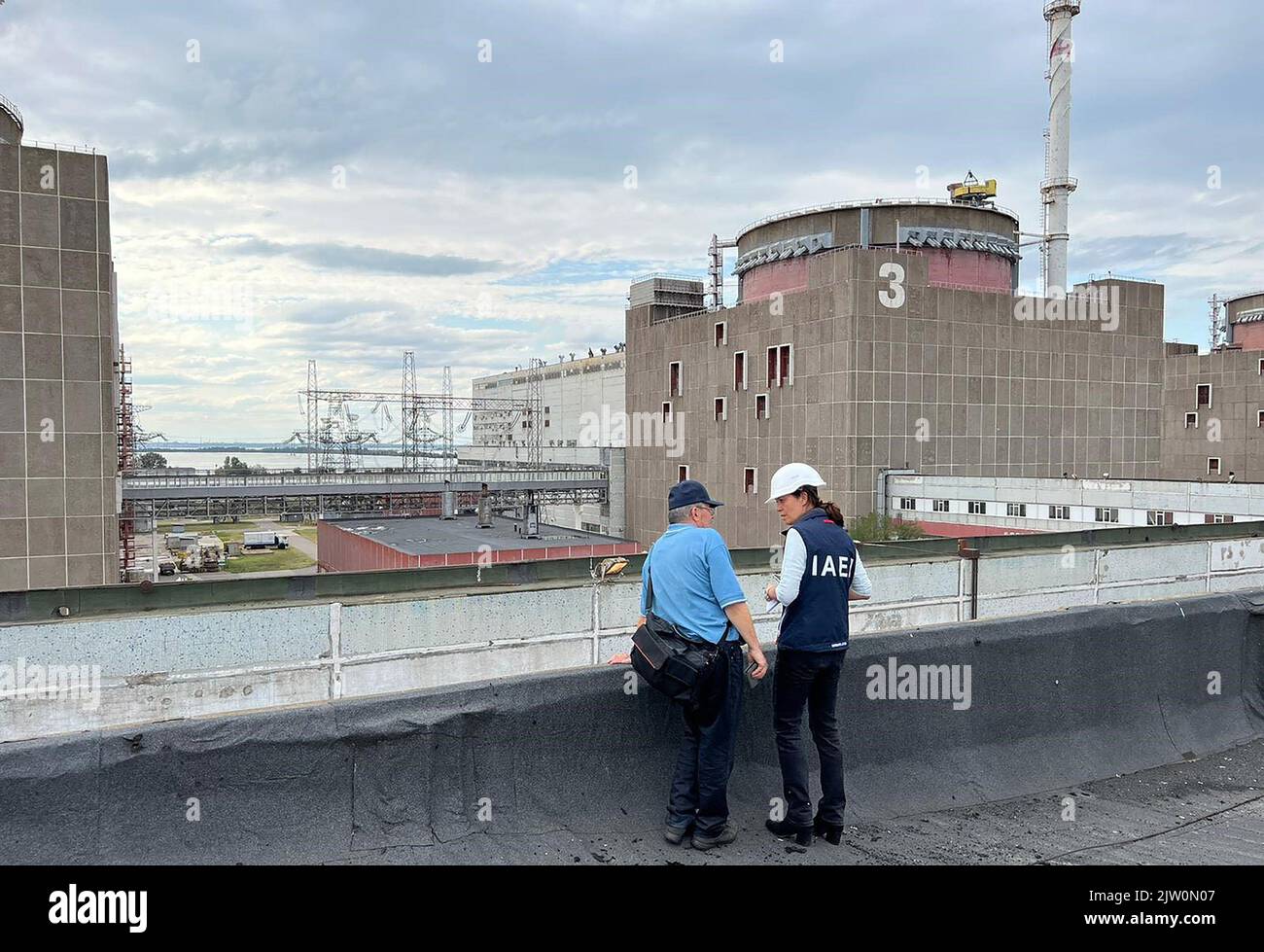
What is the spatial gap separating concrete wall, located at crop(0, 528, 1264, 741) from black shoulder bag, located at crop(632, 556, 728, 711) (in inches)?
100

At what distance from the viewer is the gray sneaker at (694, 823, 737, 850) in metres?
4.11

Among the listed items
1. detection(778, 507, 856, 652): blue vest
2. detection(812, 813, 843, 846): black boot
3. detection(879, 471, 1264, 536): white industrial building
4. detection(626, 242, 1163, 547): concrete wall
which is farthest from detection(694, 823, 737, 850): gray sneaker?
detection(626, 242, 1163, 547): concrete wall

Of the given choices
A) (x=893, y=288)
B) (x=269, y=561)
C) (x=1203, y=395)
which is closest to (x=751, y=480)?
(x=893, y=288)

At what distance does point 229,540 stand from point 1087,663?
8584cm

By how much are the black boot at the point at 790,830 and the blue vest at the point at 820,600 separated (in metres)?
0.84

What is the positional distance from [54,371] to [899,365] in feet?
107

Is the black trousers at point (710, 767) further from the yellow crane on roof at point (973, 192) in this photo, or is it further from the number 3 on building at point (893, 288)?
the yellow crane on roof at point (973, 192)

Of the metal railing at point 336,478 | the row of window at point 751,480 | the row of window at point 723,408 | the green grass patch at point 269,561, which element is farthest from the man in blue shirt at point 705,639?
the green grass patch at point 269,561

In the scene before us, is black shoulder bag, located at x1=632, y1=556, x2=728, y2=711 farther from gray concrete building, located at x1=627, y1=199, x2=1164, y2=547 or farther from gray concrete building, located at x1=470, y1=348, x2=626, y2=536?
gray concrete building, located at x1=470, y1=348, x2=626, y2=536

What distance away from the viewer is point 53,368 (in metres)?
27.6

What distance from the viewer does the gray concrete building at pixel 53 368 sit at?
1063 inches
